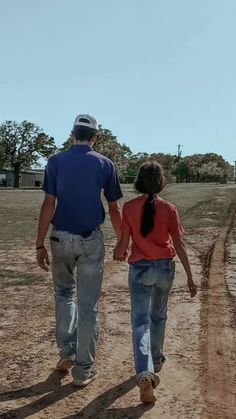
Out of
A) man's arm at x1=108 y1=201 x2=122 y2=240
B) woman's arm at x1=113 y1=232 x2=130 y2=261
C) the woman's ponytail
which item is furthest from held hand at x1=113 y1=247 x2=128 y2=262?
the woman's ponytail

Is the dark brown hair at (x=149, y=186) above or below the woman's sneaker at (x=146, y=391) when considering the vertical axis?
above

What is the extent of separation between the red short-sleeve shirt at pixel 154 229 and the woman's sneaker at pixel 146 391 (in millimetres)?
836

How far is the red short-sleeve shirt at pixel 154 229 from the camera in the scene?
374cm

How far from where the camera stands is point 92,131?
3988 mm

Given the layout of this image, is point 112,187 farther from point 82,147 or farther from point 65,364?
point 65,364

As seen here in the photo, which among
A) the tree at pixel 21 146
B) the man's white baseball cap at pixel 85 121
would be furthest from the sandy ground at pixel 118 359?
the tree at pixel 21 146

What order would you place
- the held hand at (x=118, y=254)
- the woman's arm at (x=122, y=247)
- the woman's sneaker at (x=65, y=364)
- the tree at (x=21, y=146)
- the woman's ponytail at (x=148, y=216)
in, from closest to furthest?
1. the woman's ponytail at (x=148, y=216)
2. the woman's arm at (x=122, y=247)
3. the held hand at (x=118, y=254)
4. the woman's sneaker at (x=65, y=364)
5. the tree at (x=21, y=146)

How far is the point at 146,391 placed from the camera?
11.7ft

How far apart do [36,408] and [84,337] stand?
2.04ft

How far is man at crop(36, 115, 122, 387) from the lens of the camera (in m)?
3.89

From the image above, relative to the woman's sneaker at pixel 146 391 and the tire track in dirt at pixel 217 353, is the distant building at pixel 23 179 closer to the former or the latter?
the tire track in dirt at pixel 217 353

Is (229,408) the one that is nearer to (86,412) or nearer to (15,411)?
(86,412)

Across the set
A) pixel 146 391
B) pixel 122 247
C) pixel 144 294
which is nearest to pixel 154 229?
pixel 122 247

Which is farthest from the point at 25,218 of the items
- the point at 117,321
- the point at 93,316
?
the point at 93,316
